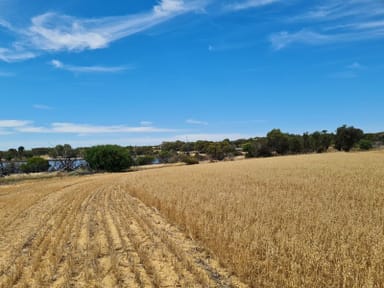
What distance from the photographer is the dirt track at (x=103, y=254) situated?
660 cm

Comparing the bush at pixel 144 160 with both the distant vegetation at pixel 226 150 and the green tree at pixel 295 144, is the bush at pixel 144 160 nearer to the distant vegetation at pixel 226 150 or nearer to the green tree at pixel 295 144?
the distant vegetation at pixel 226 150

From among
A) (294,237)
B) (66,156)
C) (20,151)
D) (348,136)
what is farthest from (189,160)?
(20,151)

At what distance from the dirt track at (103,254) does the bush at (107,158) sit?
207 feet

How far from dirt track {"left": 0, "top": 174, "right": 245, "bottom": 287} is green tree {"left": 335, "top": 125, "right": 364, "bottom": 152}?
314ft

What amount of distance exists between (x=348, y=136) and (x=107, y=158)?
69.6 m

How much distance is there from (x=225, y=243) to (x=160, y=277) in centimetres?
205

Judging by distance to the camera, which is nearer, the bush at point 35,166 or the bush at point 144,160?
the bush at point 35,166

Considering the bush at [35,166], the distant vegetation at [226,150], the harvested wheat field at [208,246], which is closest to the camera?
the harvested wheat field at [208,246]

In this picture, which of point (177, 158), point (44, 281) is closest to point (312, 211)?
point (44, 281)

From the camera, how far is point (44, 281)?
21.7ft

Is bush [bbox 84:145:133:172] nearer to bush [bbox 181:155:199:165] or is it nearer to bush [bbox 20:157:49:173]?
bush [bbox 181:155:199:165]

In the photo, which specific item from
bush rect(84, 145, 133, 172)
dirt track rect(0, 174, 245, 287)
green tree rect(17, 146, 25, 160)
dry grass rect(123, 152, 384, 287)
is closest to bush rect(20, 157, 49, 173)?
bush rect(84, 145, 133, 172)

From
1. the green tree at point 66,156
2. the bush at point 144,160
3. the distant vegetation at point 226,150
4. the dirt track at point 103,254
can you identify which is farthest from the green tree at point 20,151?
the dirt track at point 103,254

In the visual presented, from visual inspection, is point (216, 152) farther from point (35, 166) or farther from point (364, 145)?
point (35, 166)
